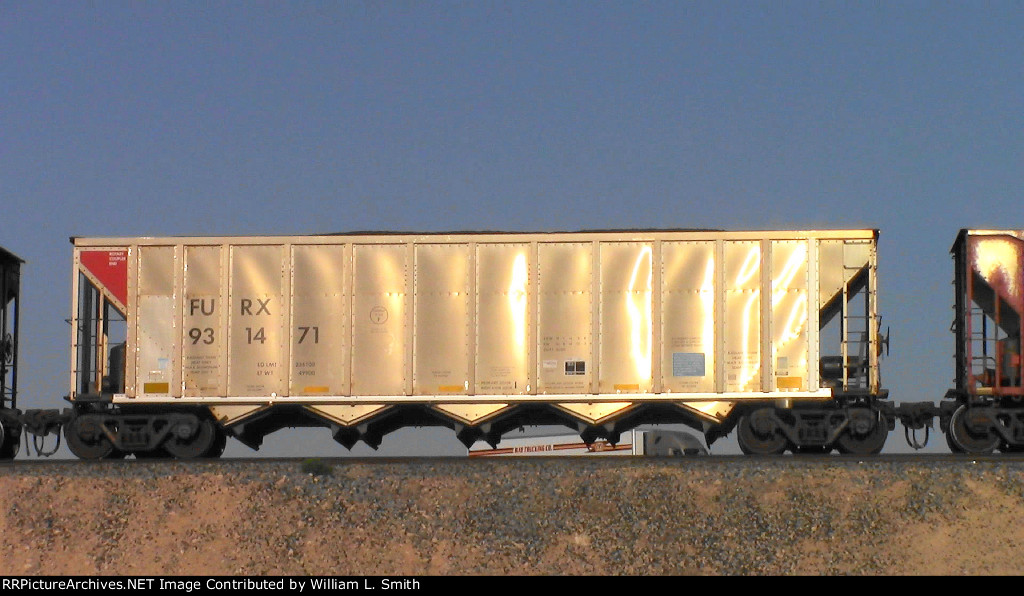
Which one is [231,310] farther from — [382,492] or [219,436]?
[382,492]

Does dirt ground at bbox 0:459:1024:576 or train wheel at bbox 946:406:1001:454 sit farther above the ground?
train wheel at bbox 946:406:1001:454

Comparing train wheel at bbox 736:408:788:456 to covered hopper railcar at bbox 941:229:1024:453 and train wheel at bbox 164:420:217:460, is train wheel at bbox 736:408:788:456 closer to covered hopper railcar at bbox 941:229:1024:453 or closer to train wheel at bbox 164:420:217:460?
covered hopper railcar at bbox 941:229:1024:453

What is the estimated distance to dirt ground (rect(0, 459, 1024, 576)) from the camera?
13.6 meters

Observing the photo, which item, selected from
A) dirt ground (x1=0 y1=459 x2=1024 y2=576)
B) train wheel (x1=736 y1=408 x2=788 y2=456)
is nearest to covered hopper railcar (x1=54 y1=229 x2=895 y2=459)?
train wheel (x1=736 y1=408 x2=788 y2=456)

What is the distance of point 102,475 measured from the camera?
14.8 m

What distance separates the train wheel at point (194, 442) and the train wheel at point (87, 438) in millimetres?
896

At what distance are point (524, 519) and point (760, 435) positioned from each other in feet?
15.3

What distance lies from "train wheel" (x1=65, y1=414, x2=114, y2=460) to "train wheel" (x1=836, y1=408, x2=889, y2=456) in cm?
1081

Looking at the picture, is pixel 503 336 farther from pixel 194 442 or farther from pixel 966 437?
pixel 966 437

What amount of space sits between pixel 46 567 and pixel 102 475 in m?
1.29

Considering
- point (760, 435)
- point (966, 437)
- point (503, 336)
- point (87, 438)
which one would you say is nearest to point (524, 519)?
point (503, 336)

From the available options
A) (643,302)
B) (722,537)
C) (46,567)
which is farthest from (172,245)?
(722,537)

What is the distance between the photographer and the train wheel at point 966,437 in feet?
55.5

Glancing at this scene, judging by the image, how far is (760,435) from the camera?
17.0 meters
